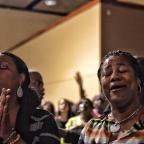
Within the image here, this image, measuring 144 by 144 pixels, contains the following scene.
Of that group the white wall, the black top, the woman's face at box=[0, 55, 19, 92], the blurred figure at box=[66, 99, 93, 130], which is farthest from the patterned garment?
the white wall

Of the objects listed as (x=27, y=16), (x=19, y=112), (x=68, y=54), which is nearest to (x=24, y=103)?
(x=19, y=112)

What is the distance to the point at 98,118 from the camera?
150 centimetres

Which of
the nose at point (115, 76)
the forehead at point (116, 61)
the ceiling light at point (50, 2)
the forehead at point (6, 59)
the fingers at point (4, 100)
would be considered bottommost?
the fingers at point (4, 100)

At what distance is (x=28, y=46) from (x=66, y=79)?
5.16 ft

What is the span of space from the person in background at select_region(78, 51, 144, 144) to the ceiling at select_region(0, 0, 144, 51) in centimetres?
436

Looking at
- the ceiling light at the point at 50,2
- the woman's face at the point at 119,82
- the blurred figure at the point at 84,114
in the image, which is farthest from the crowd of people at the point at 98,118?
the ceiling light at the point at 50,2

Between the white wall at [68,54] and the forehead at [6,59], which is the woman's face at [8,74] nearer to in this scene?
the forehead at [6,59]

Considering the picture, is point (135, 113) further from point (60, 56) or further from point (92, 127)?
point (60, 56)

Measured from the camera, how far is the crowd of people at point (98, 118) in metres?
1.37

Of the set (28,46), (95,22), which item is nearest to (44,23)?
(28,46)

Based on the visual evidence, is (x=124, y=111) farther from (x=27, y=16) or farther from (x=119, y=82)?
(x=27, y=16)

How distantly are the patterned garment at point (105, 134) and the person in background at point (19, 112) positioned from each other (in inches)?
5.5

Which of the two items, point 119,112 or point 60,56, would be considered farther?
point 60,56

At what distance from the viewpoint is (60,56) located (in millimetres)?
6352
